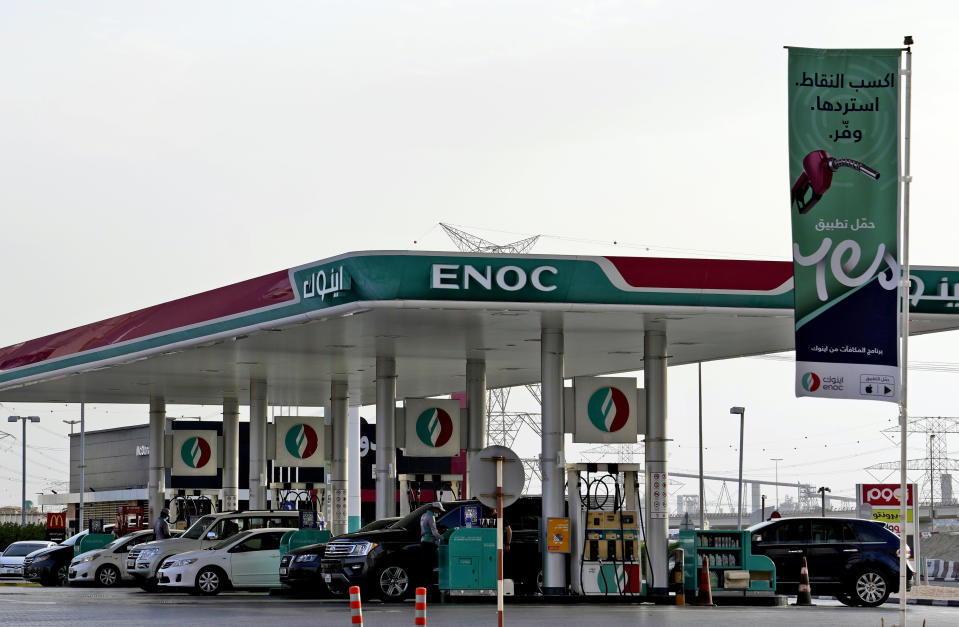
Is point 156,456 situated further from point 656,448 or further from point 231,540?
point 656,448

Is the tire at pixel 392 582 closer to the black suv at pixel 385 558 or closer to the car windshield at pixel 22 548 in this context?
the black suv at pixel 385 558

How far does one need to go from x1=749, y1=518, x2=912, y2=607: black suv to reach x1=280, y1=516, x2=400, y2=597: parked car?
24.1 ft

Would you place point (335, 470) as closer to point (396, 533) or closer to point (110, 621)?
point (396, 533)

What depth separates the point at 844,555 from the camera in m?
27.8

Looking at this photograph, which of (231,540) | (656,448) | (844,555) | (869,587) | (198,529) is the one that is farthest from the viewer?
(198,529)

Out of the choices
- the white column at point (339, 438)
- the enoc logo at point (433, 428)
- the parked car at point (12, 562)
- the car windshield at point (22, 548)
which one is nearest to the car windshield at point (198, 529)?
the enoc logo at point (433, 428)

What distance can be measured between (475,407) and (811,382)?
1840cm

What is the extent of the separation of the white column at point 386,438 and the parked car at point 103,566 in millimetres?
6012

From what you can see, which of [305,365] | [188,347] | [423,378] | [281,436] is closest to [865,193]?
[188,347]

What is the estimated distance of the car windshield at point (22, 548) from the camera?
44.1 m

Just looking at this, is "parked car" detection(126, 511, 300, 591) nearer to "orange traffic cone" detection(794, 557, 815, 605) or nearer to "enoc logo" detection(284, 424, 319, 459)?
"enoc logo" detection(284, 424, 319, 459)

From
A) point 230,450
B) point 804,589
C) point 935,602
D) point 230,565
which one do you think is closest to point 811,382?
point 804,589

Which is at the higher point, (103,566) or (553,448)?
(553,448)

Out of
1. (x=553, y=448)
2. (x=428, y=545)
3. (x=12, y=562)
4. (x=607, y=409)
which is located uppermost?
(x=607, y=409)
